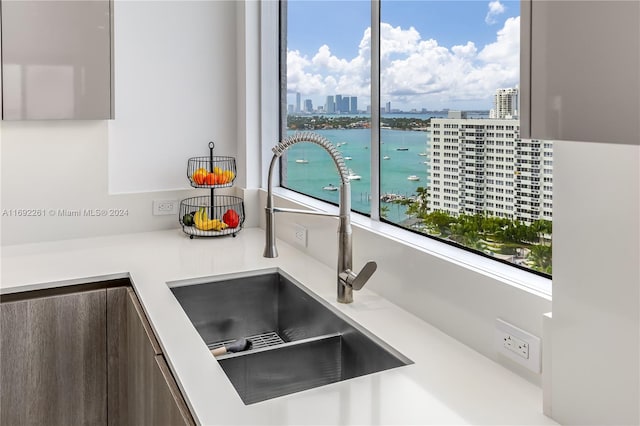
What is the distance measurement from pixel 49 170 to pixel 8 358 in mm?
909

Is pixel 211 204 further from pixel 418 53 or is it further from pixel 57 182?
pixel 418 53

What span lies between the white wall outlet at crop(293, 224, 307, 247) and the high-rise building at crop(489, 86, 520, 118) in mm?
952

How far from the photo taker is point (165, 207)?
2.57m

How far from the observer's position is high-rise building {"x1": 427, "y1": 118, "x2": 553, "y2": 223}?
49.1 inches

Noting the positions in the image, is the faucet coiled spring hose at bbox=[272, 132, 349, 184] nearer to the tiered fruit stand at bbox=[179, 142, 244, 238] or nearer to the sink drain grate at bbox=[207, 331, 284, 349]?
the sink drain grate at bbox=[207, 331, 284, 349]

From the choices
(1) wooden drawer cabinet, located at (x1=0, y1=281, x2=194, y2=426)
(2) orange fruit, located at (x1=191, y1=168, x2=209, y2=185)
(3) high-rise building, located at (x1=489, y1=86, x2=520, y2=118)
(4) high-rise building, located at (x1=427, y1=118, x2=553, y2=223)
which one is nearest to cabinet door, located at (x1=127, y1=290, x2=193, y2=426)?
(1) wooden drawer cabinet, located at (x1=0, y1=281, x2=194, y2=426)

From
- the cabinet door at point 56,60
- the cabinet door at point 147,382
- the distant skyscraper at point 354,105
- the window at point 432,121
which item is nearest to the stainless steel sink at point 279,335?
the cabinet door at point 147,382

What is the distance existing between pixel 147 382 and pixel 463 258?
87 cm

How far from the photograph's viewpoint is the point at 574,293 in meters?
0.91

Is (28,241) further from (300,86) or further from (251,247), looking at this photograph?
(300,86)

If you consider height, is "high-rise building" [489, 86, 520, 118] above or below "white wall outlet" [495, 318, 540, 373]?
above

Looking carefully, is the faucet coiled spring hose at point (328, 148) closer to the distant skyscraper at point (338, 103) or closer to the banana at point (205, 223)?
the distant skyscraper at point (338, 103)

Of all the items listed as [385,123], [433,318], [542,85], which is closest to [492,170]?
[433,318]

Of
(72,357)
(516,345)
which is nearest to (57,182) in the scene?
(72,357)
